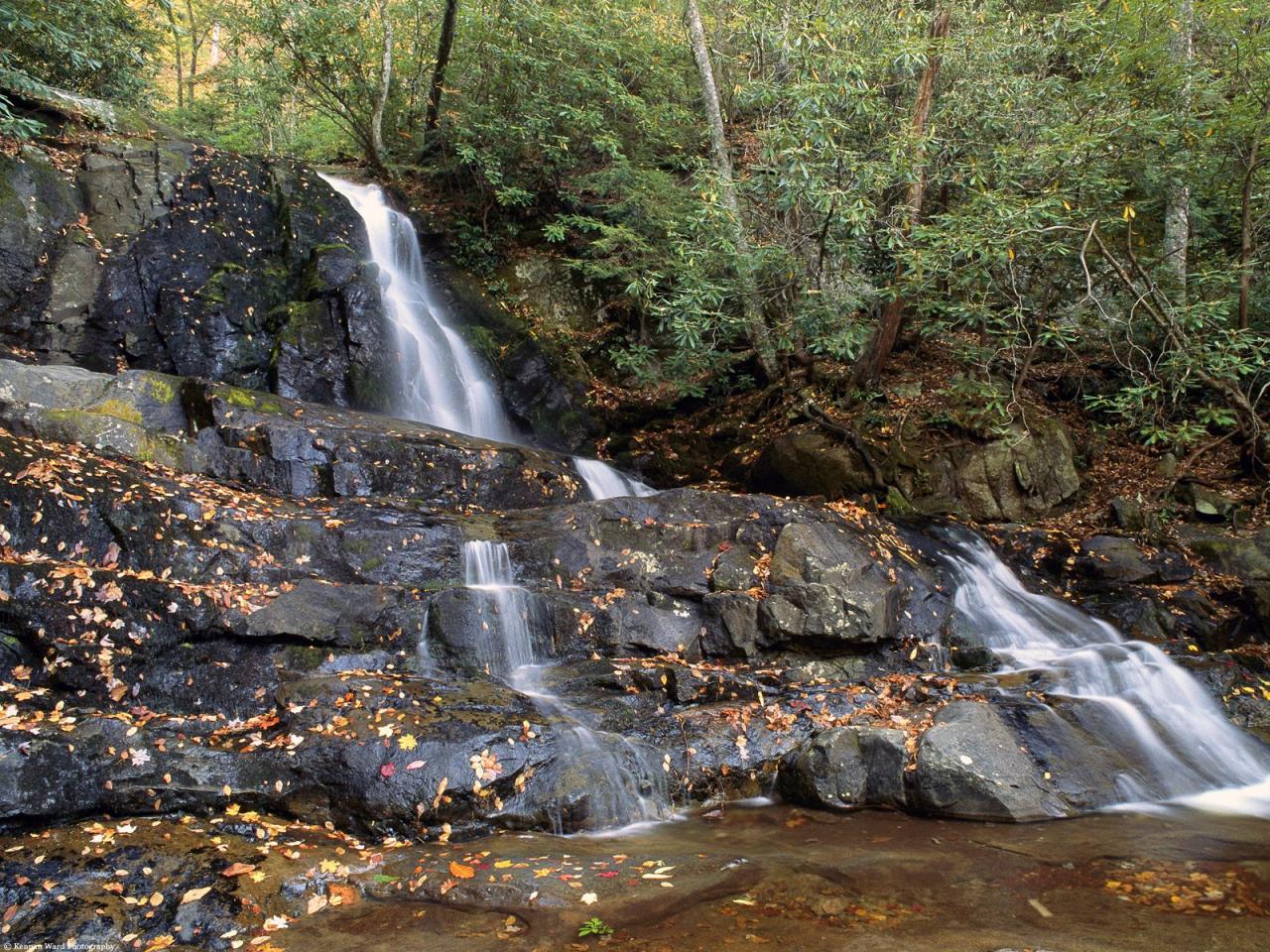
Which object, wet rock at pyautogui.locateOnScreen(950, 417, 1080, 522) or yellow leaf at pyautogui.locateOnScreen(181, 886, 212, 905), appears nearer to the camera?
yellow leaf at pyautogui.locateOnScreen(181, 886, 212, 905)

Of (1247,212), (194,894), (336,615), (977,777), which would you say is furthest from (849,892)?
(1247,212)

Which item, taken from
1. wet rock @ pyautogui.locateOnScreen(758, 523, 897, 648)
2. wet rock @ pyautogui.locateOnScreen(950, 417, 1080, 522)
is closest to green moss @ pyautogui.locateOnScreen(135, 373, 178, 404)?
wet rock @ pyautogui.locateOnScreen(758, 523, 897, 648)

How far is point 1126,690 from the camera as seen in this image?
7297 mm

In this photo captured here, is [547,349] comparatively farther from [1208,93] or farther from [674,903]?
[674,903]

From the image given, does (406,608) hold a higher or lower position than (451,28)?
lower

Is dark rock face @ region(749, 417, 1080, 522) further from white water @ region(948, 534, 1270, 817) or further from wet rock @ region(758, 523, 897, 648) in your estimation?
wet rock @ region(758, 523, 897, 648)

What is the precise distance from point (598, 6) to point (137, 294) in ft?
31.4

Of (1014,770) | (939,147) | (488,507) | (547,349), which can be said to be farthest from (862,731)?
(547,349)

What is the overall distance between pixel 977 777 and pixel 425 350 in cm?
1018

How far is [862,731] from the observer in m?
5.89

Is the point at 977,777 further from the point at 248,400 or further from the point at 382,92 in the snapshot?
the point at 382,92

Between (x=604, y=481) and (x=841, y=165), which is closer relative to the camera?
(x=841, y=165)

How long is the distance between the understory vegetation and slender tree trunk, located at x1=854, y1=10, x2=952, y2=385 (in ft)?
0.17

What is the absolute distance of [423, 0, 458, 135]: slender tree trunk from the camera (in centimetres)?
1445
